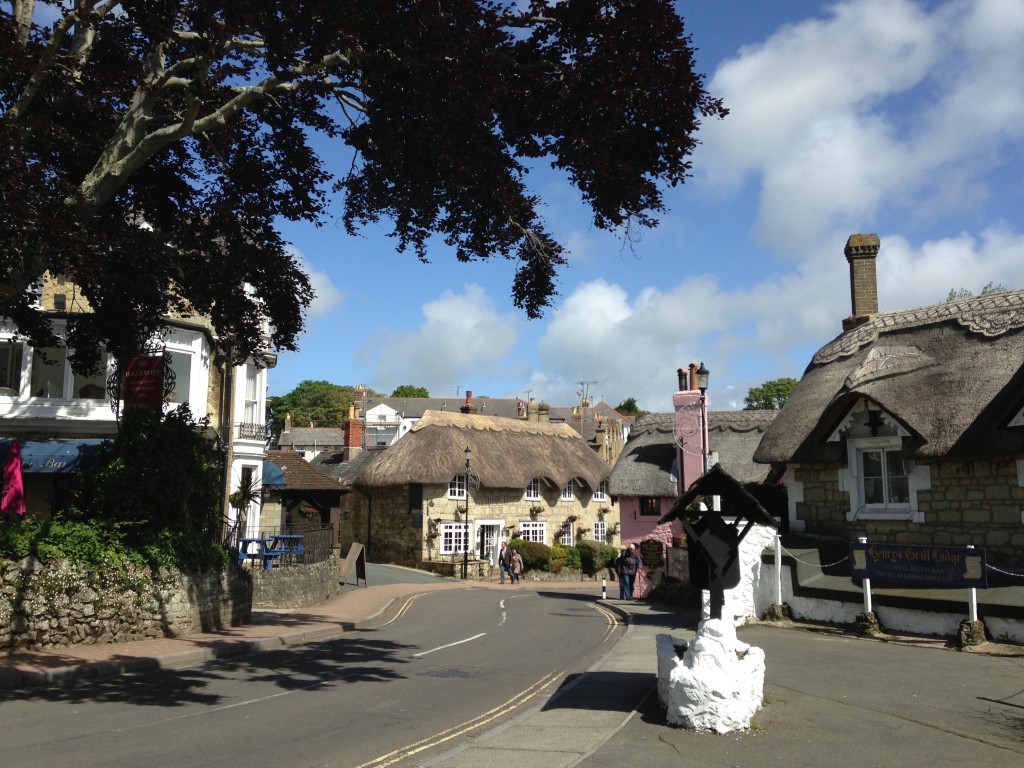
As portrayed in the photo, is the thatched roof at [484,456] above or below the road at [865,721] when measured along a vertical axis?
above

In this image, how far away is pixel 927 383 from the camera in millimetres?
16734

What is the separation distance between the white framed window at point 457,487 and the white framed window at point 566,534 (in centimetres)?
733

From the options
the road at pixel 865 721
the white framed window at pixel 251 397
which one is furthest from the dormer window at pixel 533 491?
the road at pixel 865 721

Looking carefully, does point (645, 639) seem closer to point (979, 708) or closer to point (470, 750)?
point (979, 708)

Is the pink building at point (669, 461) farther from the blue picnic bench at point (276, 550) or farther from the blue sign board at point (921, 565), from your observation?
the blue sign board at point (921, 565)

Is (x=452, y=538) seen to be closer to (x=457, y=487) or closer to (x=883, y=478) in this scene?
(x=457, y=487)

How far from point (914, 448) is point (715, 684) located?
9974 mm

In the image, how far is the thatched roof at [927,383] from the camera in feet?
49.2

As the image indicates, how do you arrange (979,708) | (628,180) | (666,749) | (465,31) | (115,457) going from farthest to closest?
1. (115,457)
2. (628,180)
3. (465,31)
4. (979,708)
5. (666,749)

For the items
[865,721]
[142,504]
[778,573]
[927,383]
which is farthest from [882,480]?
[142,504]

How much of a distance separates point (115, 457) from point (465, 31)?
11141mm

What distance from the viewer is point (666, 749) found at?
7.41 m

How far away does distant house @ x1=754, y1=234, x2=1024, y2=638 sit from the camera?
14469 mm

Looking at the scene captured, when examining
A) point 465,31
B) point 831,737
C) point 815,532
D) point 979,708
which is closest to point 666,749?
point 831,737
